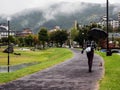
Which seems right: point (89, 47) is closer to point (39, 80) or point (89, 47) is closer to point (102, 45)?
point (39, 80)

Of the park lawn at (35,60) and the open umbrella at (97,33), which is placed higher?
the open umbrella at (97,33)

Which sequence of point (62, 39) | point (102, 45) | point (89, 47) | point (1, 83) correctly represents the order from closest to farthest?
point (1, 83)
point (89, 47)
point (102, 45)
point (62, 39)

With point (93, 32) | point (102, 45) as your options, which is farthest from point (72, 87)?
point (102, 45)

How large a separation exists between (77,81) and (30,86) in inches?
103

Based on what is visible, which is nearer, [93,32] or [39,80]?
[39,80]

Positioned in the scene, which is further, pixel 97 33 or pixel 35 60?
pixel 35 60

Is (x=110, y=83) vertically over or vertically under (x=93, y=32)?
under

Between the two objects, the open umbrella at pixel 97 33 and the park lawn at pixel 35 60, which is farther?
the open umbrella at pixel 97 33

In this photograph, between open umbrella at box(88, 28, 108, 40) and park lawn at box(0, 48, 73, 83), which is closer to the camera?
park lawn at box(0, 48, 73, 83)

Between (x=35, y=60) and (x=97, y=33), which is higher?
(x=97, y=33)

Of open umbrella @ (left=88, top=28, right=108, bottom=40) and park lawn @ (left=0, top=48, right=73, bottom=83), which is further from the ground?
open umbrella @ (left=88, top=28, right=108, bottom=40)

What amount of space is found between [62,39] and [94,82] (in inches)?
6558

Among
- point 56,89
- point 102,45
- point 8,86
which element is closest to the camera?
point 56,89

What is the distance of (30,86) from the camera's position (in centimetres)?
1530
